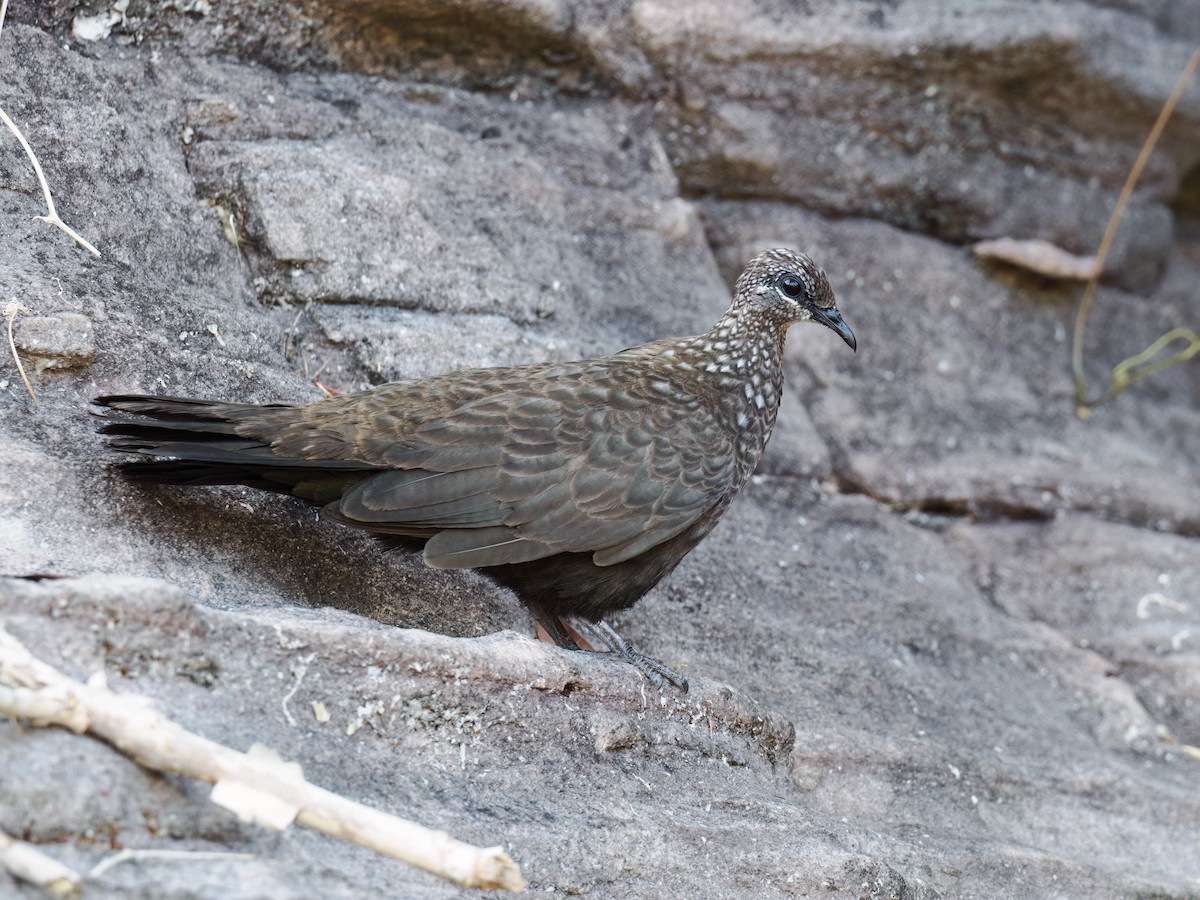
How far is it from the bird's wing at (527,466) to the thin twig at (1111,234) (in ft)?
12.3

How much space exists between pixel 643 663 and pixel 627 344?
1.97 metres

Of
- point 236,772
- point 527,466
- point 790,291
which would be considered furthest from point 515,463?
point 236,772

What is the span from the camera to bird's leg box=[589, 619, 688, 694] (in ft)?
13.2

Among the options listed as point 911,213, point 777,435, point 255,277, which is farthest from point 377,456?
point 911,213

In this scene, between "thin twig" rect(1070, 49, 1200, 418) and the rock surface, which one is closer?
the rock surface

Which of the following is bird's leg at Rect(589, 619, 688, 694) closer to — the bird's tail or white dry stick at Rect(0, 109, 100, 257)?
the bird's tail

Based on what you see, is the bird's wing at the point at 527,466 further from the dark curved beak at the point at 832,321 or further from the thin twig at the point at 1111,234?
the thin twig at the point at 1111,234

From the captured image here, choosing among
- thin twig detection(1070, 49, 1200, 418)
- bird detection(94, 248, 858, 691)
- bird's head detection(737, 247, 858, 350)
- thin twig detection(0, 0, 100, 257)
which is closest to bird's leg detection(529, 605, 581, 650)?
bird detection(94, 248, 858, 691)

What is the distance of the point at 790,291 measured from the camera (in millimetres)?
4801

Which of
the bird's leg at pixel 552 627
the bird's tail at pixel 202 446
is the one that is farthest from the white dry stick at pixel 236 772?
the bird's leg at pixel 552 627

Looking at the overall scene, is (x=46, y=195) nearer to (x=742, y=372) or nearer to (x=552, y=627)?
(x=552, y=627)

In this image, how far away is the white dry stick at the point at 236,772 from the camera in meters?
2.67

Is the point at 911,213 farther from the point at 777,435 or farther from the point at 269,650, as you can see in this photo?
the point at 269,650

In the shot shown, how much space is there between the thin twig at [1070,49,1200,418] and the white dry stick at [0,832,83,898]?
603 centimetres
